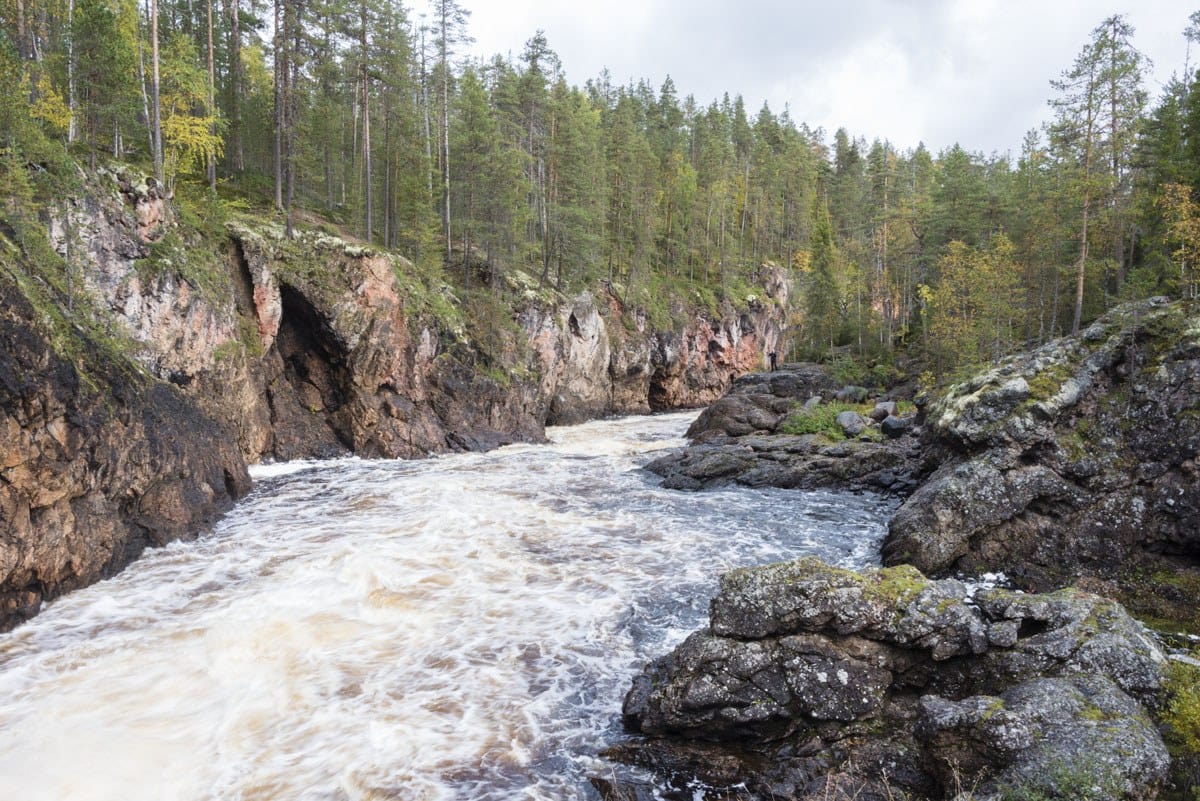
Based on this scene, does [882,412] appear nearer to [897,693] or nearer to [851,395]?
[851,395]

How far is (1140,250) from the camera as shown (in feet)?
112

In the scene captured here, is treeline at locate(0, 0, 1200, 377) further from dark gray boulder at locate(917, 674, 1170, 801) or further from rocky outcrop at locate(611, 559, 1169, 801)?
dark gray boulder at locate(917, 674, 1170, 801)

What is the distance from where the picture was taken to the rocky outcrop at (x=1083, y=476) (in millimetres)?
11656

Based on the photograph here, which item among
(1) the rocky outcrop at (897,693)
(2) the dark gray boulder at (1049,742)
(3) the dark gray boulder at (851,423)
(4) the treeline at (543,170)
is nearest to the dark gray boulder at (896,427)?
(3) the dark gray boulder at (851,423)

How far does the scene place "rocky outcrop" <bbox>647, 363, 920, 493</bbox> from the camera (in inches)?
795

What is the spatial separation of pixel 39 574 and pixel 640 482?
16450mm

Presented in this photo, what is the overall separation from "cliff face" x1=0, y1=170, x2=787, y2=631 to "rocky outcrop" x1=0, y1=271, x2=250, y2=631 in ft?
0.11

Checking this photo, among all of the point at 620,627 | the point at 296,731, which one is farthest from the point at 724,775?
the point at 296,731

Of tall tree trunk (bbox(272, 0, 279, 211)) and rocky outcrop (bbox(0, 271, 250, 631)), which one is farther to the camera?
tall tree trunk (bbox(272, 0, 279, 211))

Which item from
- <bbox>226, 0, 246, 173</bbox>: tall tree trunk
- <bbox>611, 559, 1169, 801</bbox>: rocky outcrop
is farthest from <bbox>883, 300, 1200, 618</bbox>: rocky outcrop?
<bbox>226, 0, 246, 173</bbox>: tall tree trunk

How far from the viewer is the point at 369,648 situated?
9219mm

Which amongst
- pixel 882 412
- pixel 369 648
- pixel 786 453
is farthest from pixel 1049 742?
pixel 882 412

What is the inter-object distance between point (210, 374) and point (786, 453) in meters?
20.6

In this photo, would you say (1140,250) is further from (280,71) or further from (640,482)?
(280,71)
